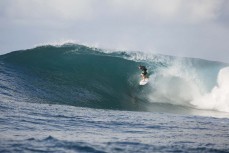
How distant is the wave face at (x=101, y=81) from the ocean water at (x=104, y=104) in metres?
0.05

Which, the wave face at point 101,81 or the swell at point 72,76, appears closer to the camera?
the swell at point 72,76

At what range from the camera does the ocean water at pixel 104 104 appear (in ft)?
20.7

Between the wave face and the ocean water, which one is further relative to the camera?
the wave face

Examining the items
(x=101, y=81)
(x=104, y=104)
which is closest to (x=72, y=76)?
(x=101, y=81)

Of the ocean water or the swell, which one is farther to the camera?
the swell

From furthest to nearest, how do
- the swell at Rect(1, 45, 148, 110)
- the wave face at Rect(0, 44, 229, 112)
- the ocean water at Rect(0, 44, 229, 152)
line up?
the wave face at Rect(0, 44, 229, 112)
the swell at Rect(1, 45, 148, 110)
the ocean water at Rect(0, 44, 229, 152)

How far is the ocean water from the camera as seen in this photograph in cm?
632

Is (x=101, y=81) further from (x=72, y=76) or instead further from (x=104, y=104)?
(x=104, y=104)

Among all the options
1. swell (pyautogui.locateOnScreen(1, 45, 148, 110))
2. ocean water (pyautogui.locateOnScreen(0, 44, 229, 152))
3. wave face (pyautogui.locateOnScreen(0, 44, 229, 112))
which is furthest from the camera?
wave face (pyautogui.locateOnScreen(0, 44, 229, 112))

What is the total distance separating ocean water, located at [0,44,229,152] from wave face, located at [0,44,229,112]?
46 mm

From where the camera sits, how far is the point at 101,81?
56.4 ft

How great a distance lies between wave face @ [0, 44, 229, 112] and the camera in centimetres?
1327

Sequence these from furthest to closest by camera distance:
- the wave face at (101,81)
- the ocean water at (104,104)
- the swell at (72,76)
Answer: the wave face at (101,81)
the swell at (72,76)
the ocean water at (104,104)

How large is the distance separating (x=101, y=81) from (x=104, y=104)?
397 cm
